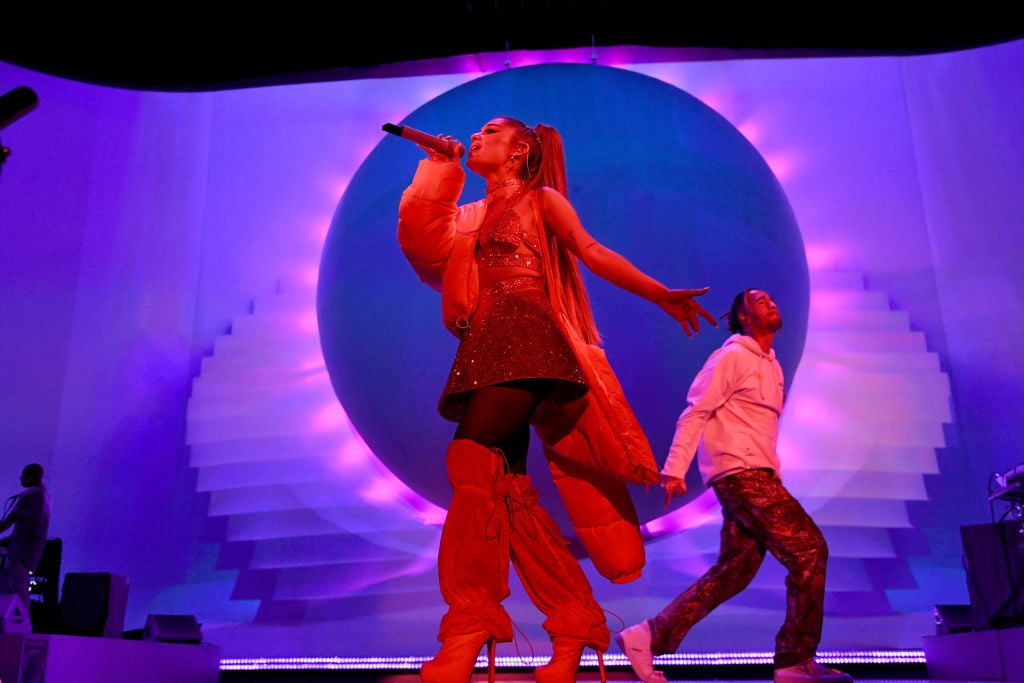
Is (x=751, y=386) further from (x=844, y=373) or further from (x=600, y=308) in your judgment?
(x=844, y=373)

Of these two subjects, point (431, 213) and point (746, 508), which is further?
point (746, 508)

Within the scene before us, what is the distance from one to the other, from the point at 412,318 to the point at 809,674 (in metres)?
2.33

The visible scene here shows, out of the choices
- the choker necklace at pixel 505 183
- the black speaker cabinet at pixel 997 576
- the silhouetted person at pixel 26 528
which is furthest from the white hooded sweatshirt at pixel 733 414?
the silhouetted person at pixel 26 528

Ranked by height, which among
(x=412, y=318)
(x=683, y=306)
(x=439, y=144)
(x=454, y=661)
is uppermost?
(x=412, y=318)

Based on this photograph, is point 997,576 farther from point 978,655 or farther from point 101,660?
point 101,660

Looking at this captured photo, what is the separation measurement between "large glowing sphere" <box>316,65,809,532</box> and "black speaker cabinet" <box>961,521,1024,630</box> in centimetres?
117

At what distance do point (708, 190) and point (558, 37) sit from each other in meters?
1.59

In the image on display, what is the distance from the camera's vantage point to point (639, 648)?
304 centimetres

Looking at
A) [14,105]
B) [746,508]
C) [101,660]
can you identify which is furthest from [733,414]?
[101,660]

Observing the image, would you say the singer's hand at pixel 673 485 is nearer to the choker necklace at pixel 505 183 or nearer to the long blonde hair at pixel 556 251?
the long blonde hair at pixel 556 251

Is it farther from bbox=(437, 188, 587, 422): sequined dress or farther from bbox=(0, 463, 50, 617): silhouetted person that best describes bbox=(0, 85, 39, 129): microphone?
bbox=(0, 463, 50, 617): silhouetted person

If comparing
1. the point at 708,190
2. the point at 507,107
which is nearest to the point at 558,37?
the point at 507,107

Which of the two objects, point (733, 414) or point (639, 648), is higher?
point (733, 414)

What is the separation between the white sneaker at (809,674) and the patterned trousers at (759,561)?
2 cm
